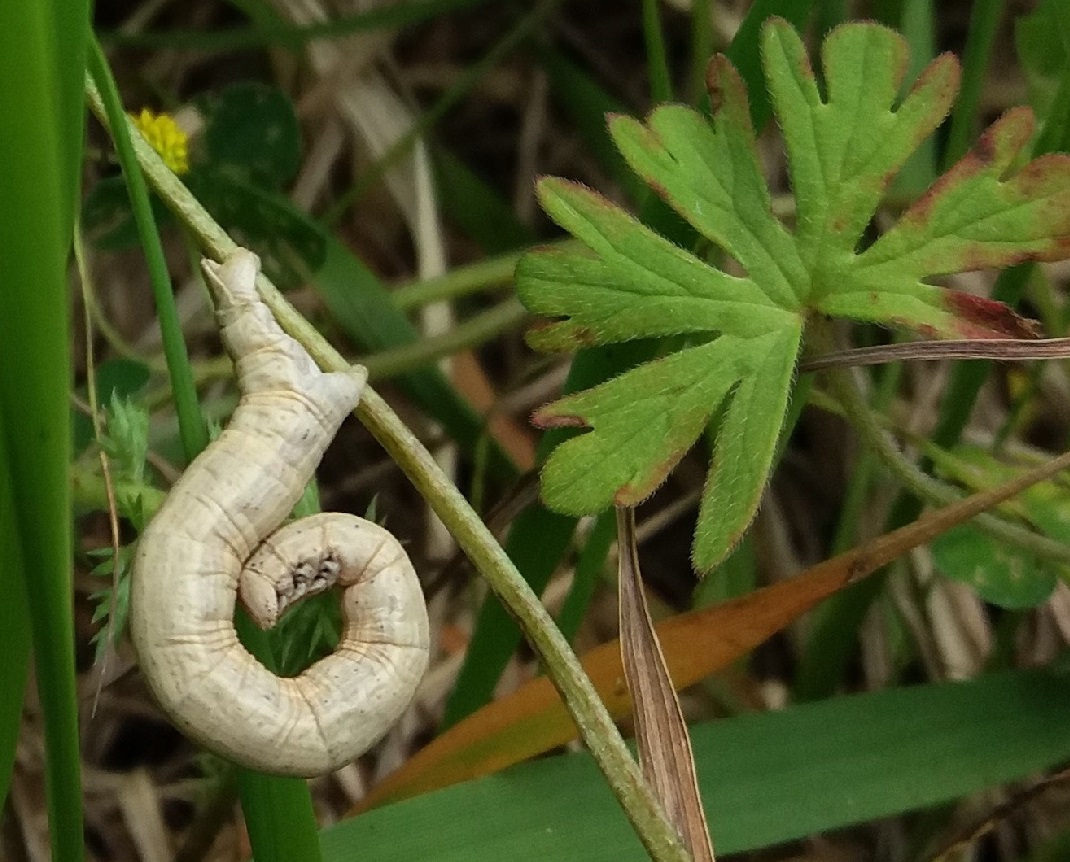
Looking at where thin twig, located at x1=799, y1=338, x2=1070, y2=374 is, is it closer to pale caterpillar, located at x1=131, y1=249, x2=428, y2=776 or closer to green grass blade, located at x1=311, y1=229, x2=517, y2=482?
pale caterpillar, located at x1=131, y1=249, x2=428, y2=776

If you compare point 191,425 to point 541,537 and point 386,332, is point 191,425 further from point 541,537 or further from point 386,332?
point 386,332

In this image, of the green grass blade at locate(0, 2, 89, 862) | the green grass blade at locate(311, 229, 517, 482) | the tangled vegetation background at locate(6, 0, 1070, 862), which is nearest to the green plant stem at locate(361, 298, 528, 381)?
the tangled vegetation background at locate(6, 0, 1070, 862)

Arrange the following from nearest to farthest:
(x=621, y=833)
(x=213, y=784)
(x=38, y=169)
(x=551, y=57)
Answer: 1. (x=38, y=169)
2. (x=621, y=833)
3. (x=213, y=784)
4. (x=551, y=57)

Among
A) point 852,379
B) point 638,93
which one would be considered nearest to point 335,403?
point 852,379

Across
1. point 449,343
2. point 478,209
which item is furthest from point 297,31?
point 449,343

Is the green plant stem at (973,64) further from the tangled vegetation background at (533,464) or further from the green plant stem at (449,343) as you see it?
the green plant stem at (449,343)

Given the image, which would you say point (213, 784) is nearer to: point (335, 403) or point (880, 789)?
point (335, 403)
